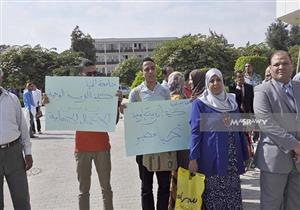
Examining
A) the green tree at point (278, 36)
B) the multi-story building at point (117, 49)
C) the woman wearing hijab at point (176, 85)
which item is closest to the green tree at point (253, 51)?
the green tree at point (278, 36)

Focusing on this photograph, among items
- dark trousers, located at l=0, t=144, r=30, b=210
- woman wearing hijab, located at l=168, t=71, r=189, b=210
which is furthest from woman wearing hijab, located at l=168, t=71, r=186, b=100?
dark trousers, located at l=0, t=144, r=30, b=210

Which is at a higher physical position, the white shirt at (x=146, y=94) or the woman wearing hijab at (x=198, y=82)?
the woman wearing hijab at (x=198, y=82)

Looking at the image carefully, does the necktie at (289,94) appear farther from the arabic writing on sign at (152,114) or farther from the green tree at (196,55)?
the green tree at (196,55)

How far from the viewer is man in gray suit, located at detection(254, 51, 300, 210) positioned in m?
3.90

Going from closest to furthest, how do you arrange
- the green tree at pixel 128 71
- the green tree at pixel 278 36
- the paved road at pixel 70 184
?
the paved road at pixel 70 184 < the green tree at pixel 128 71 < the green tree at pixel 278 36

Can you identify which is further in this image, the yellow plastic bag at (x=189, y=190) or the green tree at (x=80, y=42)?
the green tree at (x=80, y=42)

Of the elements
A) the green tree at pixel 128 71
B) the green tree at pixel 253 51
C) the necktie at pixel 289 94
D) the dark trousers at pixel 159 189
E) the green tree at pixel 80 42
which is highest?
the green tree at pixel 80 42

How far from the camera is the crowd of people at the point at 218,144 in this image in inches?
155

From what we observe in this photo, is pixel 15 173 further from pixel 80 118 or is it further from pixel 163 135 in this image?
pixel 163 135

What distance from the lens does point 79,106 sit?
4754 mm

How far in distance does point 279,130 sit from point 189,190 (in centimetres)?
110

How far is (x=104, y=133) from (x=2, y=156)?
3.75ft

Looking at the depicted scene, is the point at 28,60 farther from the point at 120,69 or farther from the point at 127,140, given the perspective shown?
the point at 127,140

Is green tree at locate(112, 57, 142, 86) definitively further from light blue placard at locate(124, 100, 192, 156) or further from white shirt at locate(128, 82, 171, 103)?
light blue placard at locate(124, 100, 192, 156)
